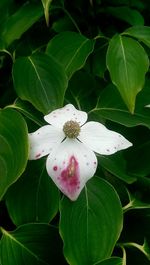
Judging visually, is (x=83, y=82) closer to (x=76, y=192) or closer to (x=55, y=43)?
(x=55, y=43)

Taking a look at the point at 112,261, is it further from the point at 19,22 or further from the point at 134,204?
the point at 19,22

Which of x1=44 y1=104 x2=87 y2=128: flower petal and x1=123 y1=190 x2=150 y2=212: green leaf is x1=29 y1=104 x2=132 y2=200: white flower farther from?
x1=123 y1=190 x2=150 y2=212: green leaf

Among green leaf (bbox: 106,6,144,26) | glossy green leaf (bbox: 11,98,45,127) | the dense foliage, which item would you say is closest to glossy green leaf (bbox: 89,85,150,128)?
the dense foliage

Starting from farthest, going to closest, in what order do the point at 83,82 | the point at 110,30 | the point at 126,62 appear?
the point at 110,30, the point at 83,82, the point at 126,62

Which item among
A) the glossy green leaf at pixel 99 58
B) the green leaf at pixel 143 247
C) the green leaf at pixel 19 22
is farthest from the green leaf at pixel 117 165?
the green leaf at pixel 19 22

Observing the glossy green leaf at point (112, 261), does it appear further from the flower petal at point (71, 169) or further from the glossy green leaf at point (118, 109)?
the glossy green leaf at point (118, 109)

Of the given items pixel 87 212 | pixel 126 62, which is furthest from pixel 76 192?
pixel 126 62

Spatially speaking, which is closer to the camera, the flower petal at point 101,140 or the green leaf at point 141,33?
the flower petal at point 101,140
